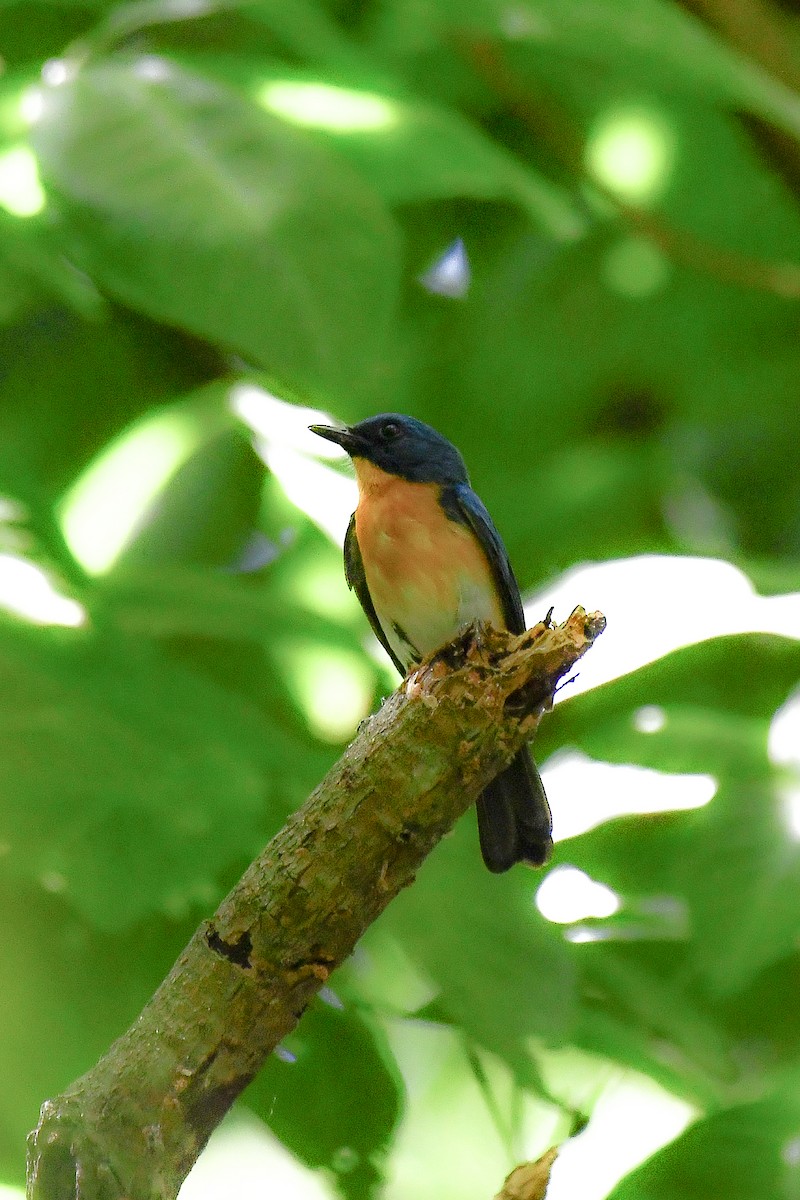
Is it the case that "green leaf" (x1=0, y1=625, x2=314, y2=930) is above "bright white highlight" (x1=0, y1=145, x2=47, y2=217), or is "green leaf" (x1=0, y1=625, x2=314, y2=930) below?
below

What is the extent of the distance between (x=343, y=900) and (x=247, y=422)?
1633 millimetres

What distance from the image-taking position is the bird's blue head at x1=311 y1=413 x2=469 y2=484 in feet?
12.3

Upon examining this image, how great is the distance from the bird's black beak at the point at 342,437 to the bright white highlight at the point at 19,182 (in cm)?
104

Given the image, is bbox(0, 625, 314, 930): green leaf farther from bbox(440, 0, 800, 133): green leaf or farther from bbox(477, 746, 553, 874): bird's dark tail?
bbox(440, 0, 800, 133): green leaf

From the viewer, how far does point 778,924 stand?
3.20m

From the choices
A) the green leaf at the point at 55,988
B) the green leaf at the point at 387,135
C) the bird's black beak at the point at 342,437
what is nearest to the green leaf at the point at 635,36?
the green leaf at the point at 387,135

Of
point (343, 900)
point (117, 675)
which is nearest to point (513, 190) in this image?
point (117, 675)

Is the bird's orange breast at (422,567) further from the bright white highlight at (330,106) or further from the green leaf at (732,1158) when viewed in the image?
the green leaf at (732,1158)

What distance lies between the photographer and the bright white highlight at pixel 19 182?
2.95 metres

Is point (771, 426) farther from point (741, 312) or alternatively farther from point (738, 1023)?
point (738, 1023)

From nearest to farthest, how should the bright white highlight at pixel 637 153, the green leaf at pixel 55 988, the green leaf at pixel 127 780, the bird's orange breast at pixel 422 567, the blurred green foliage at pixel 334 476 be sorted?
the blurred green foliage at pixel 334 476 → the green leaf at pixel 55 988 → the green leaf at pixel 127 780 → the bird's orange breast at pixel 422 567 → the bright white highlight at pixel 637 153

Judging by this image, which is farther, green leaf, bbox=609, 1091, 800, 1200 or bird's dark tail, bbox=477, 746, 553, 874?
bird's dark tail, bbox=477, 746, 553, 874

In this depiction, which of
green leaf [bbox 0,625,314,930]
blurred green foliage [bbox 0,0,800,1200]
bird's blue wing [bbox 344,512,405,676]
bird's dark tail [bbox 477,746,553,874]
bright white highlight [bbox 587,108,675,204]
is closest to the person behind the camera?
blurred green foliage [bbox 0,0,800,1200]

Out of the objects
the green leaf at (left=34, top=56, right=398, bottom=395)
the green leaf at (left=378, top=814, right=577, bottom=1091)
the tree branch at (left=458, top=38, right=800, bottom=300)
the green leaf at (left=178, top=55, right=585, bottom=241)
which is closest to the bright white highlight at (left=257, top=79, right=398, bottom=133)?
the green leaf at (left=178, top=55, right=585, bottom=241)
